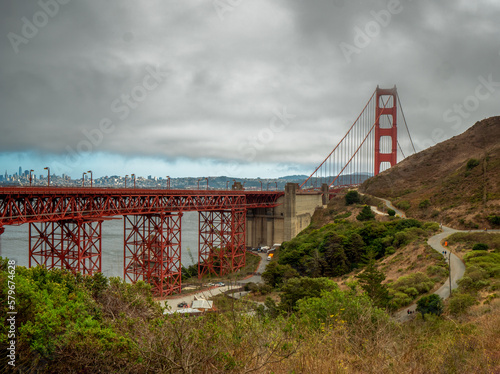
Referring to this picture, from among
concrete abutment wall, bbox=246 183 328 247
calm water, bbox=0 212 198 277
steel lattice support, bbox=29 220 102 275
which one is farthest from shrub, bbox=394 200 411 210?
steel lattice support, bbox=29 220 102 275

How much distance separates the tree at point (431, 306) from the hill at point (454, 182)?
17629 mm

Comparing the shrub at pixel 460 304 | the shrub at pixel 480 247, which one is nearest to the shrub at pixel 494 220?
the shrub at pixel 480 247

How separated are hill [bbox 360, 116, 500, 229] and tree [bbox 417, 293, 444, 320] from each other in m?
17.6

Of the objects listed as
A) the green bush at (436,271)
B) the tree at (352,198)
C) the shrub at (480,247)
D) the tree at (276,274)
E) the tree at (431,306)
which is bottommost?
the tree at (276,274)

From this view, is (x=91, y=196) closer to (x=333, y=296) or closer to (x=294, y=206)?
(x=333, y=296)

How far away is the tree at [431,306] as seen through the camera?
13.7m

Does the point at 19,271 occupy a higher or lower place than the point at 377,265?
higher

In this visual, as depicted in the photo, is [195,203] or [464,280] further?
[195,203]

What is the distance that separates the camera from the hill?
31.3 metres

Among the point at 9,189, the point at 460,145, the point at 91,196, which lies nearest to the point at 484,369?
the point at 9,189

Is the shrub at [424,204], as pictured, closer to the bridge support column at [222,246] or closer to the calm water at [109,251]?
the bridge support column at [222,246]

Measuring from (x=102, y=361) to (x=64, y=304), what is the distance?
277cm

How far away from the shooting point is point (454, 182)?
39844 mm

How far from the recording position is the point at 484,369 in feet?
17.5
